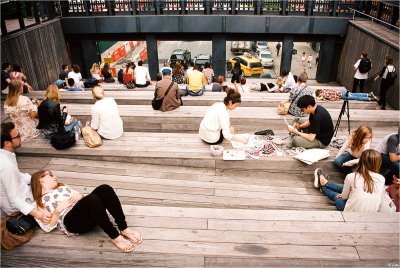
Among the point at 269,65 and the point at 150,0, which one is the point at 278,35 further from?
the point at 269,65

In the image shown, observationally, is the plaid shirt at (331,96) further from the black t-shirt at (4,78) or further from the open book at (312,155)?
the black t-shirt at (4,78)

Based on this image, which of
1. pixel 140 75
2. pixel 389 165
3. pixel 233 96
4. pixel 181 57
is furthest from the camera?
pixel 181 57

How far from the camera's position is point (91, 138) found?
19.6 feet

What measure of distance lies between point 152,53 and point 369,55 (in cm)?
1001

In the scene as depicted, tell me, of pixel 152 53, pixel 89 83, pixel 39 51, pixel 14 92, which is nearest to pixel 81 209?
pixel 14 92

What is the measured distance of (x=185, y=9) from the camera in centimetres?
1497

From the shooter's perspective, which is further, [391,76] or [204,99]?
[391,76]

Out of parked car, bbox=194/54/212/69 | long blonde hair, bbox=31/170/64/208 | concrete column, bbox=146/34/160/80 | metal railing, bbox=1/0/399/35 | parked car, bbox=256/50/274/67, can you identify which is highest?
metal railing, bbox=1/0/399/35

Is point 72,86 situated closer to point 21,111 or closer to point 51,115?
point 21,111

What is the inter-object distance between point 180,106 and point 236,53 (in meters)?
16.5

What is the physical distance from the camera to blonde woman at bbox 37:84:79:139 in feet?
18.3

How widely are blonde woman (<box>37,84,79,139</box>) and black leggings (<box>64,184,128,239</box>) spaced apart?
2713mm

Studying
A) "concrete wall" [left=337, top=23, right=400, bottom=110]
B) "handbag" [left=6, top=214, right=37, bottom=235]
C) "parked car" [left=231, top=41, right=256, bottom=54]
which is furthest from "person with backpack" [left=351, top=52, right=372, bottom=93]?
"parked car" [left=231, top=41, right=256, bottom=54]

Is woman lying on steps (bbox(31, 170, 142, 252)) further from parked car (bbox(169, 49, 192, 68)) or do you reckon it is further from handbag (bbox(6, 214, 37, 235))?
parked car (bbox(169, 49, 192, 68))
